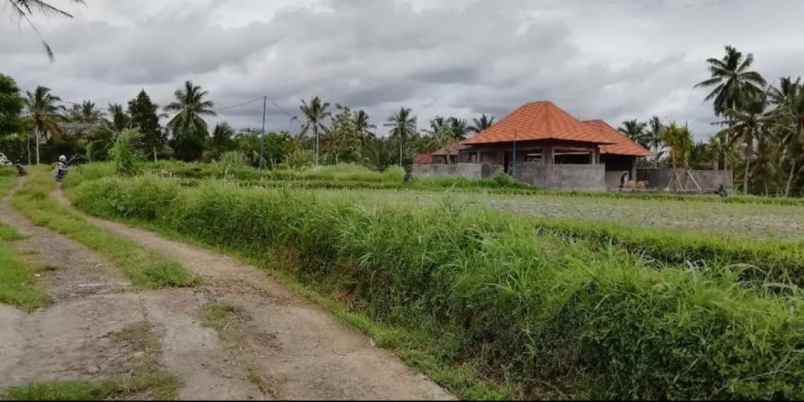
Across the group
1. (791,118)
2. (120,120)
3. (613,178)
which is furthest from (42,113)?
(791,118)

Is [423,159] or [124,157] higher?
[423,159]

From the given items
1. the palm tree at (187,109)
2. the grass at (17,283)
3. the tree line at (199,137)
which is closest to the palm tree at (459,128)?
the tree line at (199,137)

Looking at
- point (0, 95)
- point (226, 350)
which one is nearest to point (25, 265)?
point (226, 350)

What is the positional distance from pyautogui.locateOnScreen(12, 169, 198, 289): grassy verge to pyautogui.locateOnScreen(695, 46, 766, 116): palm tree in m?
37.4

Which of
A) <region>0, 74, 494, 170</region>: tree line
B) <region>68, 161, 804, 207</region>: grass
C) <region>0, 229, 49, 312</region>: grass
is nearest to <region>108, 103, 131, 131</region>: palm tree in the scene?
<region>0, 74, 494, 170</region>: tree line

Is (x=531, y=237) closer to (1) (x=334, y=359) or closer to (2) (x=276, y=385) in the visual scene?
(1) (x=334, y=359)

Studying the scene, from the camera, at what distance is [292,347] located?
4.05 metres

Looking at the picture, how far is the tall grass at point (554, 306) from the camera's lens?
2926mm

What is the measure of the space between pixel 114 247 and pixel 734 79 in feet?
129

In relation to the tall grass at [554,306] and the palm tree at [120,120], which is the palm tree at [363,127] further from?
the tall grass at [554,306]

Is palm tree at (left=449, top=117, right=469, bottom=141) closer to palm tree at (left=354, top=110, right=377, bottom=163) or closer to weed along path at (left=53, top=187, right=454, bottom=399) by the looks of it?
palm tree at (left=354, top=110, right=377, bottom=163)

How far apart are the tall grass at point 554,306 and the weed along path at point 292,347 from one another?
0.53 m

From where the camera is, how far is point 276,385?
9.26 feet

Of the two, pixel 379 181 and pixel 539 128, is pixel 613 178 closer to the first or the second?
pixel 539 128
